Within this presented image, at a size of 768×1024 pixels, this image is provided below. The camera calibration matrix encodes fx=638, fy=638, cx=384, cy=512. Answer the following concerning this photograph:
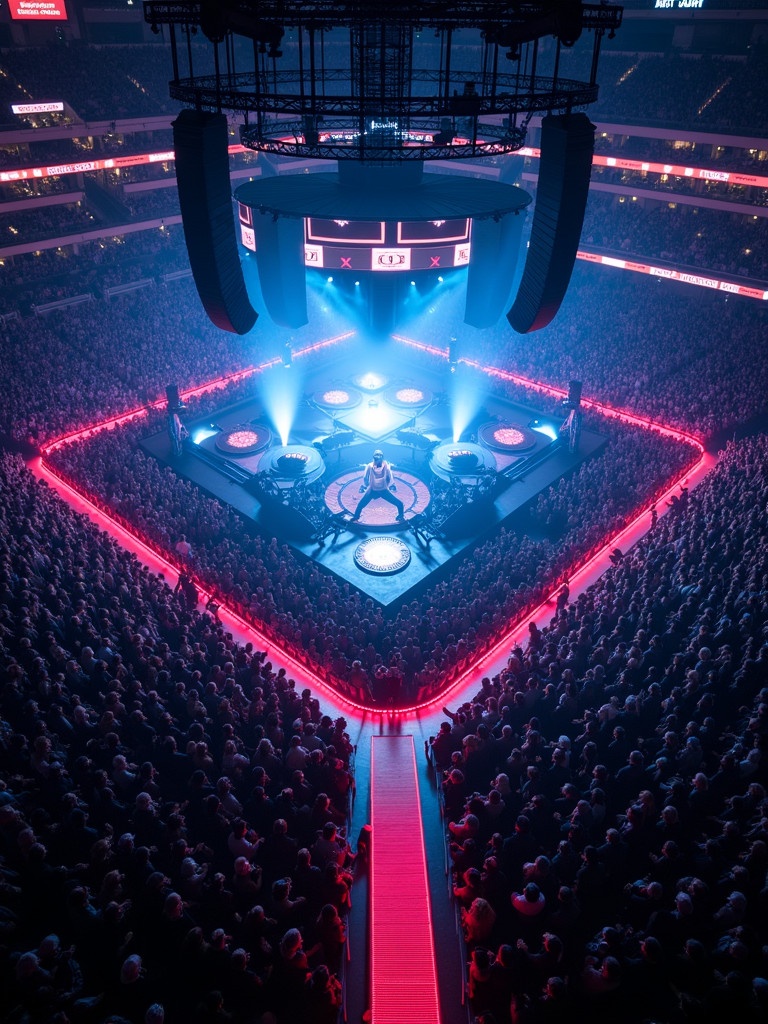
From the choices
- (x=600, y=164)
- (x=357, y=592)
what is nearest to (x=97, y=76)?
(x=600, y=164)

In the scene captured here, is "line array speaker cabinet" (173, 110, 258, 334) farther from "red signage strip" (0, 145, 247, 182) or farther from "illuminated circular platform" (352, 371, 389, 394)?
"red signage strip" (0, 145, 247, 182)

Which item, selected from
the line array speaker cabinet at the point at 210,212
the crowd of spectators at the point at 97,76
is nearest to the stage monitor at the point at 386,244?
the line array speaker cabinet at the point at 210,212

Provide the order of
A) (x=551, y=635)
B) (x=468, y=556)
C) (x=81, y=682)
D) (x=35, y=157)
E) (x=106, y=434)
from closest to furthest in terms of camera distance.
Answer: (x=81, y=682) < (x=551, y=635) < (x=468, y=556) < (x=106, y=434) < (x=35, y=157)

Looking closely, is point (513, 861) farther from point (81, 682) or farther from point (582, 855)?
point (81, 682)

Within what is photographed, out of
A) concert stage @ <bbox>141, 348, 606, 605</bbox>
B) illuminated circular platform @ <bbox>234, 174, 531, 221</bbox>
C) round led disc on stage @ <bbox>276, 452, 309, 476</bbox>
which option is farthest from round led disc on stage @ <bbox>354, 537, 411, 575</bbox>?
illuminated circular platform @ <bbox>234, 174, 531, 221</bbox>

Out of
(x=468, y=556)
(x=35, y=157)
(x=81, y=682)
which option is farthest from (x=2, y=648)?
(x=35, y=157)

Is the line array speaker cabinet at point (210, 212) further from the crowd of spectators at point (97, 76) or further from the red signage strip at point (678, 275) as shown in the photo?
the crowd of spectators at point (97, 76)

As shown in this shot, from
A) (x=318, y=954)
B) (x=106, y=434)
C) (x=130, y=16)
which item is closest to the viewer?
(x=318, y=954)
